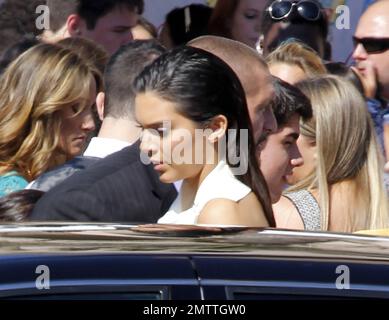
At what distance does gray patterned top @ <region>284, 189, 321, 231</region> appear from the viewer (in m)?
4.85

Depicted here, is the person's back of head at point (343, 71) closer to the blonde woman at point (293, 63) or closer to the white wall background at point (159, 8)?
the blonde woman at point (293, 63)

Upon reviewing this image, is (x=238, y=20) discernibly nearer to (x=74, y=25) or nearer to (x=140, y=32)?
(x=140, y=32)

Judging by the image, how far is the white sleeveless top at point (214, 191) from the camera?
372 centimetres

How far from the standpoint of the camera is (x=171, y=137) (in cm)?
387

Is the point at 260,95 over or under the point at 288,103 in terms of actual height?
over

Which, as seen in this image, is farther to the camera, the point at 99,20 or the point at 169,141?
the point at 99,20

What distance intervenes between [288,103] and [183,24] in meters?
2.01

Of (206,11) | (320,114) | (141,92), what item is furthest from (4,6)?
(141,92)

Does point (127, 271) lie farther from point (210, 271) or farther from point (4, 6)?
point (4, 6)

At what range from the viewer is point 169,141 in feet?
12.7

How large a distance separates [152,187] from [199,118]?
530mm

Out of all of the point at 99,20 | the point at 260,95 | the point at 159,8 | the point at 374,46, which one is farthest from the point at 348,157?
the point at 159,8

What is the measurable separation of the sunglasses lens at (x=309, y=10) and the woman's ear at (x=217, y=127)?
2.85m

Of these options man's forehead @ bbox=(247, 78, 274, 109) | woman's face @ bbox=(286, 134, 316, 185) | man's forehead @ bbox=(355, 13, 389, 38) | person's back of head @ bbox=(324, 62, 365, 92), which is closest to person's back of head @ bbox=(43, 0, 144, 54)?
person's back of head @ bbox=(324, 62, 365, 92)
